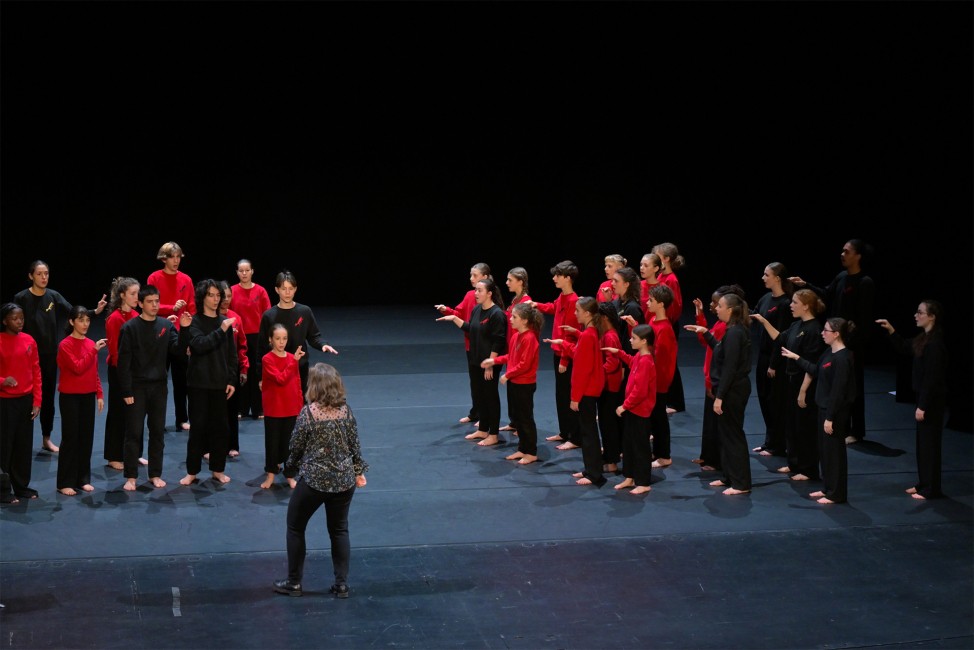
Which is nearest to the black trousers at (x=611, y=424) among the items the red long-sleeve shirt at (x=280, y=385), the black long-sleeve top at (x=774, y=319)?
the black long-sleeve top at (x=774, y=319)

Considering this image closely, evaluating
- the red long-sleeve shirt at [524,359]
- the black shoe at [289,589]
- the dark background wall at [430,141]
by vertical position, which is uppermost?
the dark background wall at [430,141]

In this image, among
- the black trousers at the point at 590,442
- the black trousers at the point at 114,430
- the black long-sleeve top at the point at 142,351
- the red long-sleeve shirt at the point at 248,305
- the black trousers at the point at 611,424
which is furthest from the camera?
the red long-sleeve shirt at the point at 248,305

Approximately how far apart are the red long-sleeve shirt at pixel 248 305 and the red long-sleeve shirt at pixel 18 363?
2.29 meters

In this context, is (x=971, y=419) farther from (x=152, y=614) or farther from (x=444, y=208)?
(x=444, y=208)

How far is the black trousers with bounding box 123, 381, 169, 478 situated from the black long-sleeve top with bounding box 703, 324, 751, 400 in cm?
400

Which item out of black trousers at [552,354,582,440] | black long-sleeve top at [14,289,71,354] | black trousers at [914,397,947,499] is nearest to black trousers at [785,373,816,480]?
black trousers at [914,397,947,499]

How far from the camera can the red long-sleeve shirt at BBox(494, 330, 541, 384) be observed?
8.30 meters

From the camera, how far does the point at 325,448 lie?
18.1ft

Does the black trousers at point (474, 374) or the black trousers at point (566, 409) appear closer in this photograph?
the black trousers at point (566, 409)

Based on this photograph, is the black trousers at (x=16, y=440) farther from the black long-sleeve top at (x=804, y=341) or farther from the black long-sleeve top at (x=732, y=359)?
the black long-sleeve top at (x=804, y=341)

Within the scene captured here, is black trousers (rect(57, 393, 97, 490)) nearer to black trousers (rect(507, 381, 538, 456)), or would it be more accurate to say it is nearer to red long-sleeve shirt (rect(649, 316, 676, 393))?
black trousers (rect(507, 381, 538, 456))

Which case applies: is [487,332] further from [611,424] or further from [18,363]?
[18,363]

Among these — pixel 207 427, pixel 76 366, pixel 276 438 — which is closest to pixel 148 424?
pixel 207 427

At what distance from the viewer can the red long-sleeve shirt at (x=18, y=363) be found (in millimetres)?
7105
